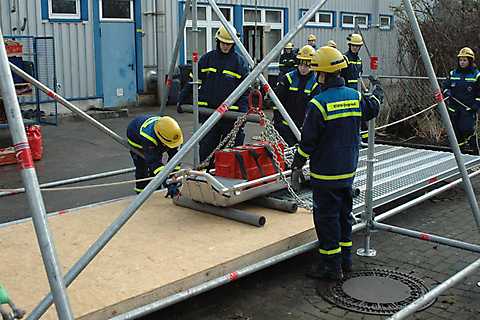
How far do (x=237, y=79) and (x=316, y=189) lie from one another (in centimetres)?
265

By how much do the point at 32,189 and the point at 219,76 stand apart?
16.3 feet

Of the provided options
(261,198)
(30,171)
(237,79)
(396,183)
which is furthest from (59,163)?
(30,171)

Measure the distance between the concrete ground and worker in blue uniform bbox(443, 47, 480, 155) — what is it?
92 centimetres

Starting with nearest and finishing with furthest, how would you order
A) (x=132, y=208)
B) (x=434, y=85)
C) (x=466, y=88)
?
(x=132, y=208) → (x=434, y=85) → (x=466, y=88)

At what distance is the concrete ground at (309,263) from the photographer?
15.3 feet

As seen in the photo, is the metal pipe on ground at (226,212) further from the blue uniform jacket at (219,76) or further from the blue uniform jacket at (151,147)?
the blue uniform jacket at (219,76)

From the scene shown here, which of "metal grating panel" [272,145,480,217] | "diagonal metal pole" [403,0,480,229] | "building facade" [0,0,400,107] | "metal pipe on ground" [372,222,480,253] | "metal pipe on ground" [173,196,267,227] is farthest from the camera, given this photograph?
"building facade" [0,0,400,107]

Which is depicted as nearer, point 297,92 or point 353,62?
point 297,92

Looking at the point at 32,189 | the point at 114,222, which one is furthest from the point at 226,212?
the point at 32,189

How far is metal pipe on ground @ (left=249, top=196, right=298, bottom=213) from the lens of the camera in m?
5.80

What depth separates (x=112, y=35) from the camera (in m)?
16.2

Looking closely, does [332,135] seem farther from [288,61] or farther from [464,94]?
[288,61]

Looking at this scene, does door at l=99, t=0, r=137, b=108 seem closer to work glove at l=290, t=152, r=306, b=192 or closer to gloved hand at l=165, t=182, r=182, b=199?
gloved hand at l=165, t=182, r=182, b=199

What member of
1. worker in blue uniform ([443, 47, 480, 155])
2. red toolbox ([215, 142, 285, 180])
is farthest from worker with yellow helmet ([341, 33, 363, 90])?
red toolbox ([215, 142, 285, 180])
